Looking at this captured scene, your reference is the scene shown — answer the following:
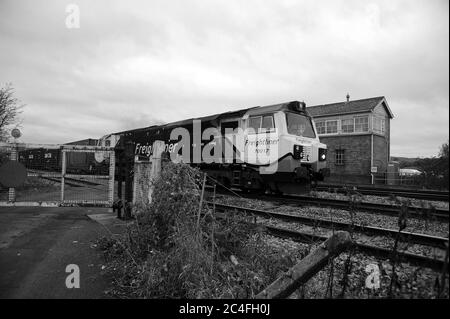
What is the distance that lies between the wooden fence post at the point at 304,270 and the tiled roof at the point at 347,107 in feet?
86.5

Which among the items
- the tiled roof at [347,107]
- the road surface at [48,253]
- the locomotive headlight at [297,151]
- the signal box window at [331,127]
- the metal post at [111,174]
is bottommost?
the road surface at [48,253]

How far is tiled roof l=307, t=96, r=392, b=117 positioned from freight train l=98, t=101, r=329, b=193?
18.1 meters

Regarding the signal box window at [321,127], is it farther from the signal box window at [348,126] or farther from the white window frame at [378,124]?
the white window frame at [378,124]

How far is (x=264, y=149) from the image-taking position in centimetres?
1070

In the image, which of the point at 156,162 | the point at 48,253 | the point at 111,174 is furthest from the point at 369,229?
the point at 48,253

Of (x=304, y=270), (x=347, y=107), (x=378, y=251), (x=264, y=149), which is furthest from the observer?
(x=347, y=107)

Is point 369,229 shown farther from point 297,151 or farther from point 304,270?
point 297,151

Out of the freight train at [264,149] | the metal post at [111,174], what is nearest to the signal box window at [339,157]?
the freight train at [264,149]

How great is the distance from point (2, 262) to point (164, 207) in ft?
7.22

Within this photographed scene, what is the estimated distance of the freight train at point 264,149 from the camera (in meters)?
Result: 10.4

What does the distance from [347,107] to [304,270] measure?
2842 cm

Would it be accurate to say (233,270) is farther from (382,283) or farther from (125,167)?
(125,167)

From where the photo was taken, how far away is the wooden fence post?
288 centimetres

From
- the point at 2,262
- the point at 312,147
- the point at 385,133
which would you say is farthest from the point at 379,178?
the point at 2,262
